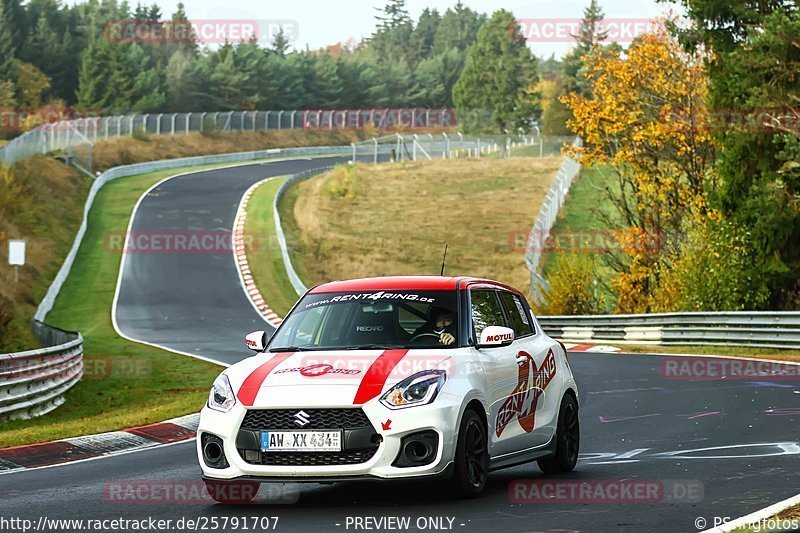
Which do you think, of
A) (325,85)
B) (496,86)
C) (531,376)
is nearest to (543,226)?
(531,376)

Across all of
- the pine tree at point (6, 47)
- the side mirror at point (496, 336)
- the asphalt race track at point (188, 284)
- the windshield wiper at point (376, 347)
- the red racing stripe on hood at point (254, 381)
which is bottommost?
the asphalt race track at point (188, 284)

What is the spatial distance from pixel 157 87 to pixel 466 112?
29245 millimetres

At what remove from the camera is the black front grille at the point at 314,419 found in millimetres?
9312

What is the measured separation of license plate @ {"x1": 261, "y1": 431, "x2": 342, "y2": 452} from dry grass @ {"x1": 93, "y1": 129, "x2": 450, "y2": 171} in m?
73.5

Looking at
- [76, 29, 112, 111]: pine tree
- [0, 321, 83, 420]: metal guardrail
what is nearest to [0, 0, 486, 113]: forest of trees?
[76, 29, 112, 111]: pine tree

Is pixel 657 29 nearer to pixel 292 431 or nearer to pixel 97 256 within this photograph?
pixel 97 256

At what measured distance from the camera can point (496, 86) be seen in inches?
5010

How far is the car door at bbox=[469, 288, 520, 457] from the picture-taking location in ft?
34.2

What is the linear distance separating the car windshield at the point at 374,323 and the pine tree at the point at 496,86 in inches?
4504

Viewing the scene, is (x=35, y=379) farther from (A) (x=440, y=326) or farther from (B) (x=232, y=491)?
(A) (x=440, y=326)

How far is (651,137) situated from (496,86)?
84562 millimetres

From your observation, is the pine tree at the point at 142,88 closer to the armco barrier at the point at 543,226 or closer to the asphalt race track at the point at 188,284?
the asphalt race track at the point at 188,284

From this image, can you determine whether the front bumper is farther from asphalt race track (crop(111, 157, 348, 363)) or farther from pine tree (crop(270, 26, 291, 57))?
pine tree (crop(270, 26, 291, 57))

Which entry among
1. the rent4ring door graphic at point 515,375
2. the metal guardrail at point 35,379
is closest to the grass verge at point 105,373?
the metal guardrail at point 35,379
